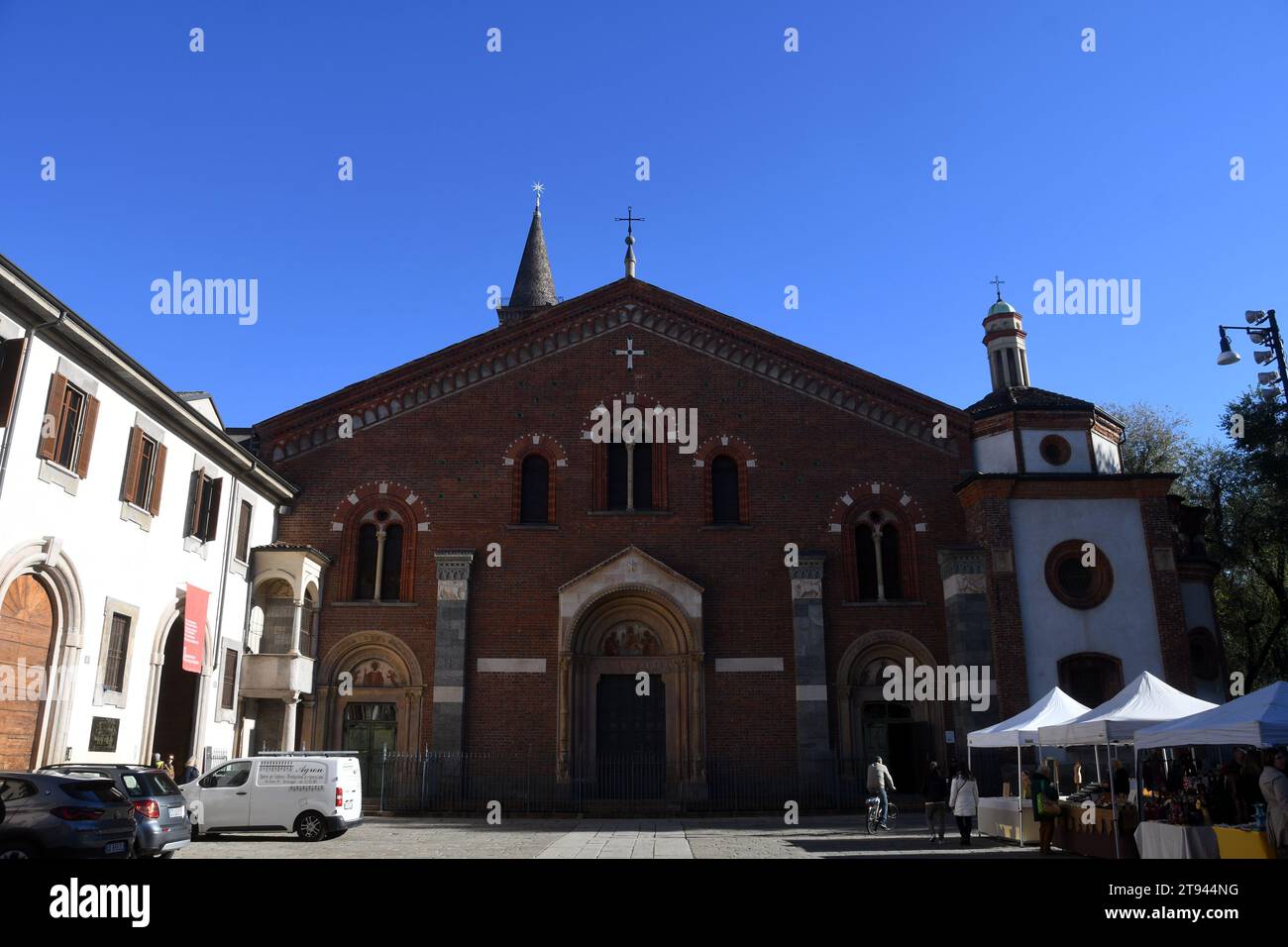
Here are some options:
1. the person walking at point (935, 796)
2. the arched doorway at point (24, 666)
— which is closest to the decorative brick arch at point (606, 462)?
the person walking at point (935, 796)

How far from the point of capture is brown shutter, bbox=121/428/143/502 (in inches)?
725

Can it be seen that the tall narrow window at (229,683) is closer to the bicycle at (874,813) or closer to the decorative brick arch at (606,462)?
the decorative brick arch at (606,462)

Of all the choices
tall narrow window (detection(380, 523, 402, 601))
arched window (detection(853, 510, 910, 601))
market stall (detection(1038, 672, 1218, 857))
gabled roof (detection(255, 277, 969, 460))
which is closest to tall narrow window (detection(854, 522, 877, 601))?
arched window (detection(853, 510, 910, 601))

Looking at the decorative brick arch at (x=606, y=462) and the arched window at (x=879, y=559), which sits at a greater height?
the decorative brick arch at (x=606, y=462)

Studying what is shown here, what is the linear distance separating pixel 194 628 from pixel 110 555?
3125 mm

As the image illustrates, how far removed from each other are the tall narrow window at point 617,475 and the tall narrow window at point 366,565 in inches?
260

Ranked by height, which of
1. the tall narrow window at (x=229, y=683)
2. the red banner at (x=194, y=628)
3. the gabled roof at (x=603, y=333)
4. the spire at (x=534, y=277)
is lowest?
the tall narrow window at (x=229, y=683)

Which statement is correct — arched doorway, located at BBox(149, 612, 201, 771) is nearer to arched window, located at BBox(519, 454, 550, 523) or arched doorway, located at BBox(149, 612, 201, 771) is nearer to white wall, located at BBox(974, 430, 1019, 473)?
arched window, located at BBox(519, 454, 550, 523)

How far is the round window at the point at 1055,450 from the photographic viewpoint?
25.4m

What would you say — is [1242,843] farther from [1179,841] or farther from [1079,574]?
[1079,574]

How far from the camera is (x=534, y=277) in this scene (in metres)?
47.3

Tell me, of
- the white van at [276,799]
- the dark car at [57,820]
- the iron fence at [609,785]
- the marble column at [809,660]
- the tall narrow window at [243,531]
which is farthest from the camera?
the marble column at [809,660]

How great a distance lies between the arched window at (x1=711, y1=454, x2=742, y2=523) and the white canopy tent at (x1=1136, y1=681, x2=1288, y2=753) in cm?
1418
